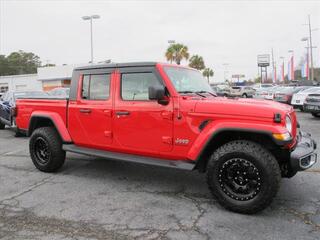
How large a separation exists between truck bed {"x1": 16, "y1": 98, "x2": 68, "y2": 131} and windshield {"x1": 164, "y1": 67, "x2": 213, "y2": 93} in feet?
6.47

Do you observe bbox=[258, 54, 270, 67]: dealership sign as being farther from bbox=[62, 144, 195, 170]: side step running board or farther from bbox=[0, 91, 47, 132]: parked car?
bbox=[62, 144, 195, 170]: side step running board

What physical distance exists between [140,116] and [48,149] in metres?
2.04

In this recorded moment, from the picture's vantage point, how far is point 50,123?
20.2ft

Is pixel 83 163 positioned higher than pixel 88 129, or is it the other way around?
pixel 88 129

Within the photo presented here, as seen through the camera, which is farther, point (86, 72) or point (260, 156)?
point (86, 72)

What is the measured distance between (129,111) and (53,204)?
1.62 metres

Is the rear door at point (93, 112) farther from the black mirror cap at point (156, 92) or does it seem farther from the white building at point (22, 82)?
the white building at point (22, 82)

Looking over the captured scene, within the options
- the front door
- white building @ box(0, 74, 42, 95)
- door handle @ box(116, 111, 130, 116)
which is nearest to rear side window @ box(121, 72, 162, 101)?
the front door

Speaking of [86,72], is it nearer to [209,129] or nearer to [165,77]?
[165,77]

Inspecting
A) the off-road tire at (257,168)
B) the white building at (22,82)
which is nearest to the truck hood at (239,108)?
the off-road tire at (257,168)

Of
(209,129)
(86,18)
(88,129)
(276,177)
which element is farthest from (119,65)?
(86,18)

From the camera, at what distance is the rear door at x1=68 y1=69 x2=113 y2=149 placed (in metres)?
5.21

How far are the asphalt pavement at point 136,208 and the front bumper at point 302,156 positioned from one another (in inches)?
22.7

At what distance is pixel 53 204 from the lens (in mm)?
4520
